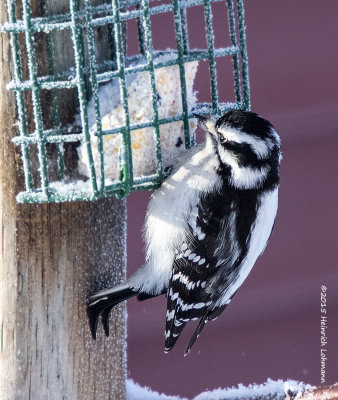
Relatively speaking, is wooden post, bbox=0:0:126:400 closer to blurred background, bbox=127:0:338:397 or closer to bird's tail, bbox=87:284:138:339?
bird's tail, bbox=87:284:138:339

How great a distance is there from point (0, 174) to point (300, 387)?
2.81 ft

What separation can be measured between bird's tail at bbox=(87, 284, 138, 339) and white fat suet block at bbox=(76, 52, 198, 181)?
313 mm

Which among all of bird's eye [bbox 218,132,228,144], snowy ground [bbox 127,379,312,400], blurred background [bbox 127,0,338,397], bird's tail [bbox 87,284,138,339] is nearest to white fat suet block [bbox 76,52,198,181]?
bird's eye [bbox 218,132,228,144]

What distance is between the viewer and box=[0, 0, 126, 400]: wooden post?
84.9 inches

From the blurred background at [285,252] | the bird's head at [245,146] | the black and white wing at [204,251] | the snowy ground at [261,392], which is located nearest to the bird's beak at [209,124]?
the bird's head at [245,146]

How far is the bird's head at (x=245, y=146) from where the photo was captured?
237 cm

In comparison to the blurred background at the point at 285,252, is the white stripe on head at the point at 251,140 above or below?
above

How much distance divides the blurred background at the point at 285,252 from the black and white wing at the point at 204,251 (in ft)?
3.99

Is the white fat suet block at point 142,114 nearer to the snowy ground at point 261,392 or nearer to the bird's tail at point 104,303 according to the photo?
the bird's tail at point 104,303

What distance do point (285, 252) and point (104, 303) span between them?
1746 mm

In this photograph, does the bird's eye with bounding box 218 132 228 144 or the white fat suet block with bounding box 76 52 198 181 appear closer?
the white fat suet block with bounding box 76 52 198 181

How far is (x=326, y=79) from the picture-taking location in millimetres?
3844

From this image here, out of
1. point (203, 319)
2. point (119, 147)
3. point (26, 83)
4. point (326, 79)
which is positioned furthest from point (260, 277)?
point (26, 83)

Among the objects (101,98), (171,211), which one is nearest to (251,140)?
(171,211)
